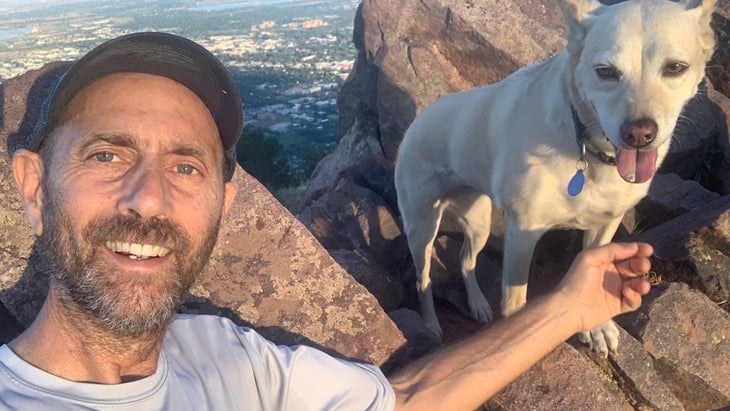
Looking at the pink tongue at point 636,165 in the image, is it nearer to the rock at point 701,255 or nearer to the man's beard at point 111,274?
the rock at point 701,255

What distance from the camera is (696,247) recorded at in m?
3.50

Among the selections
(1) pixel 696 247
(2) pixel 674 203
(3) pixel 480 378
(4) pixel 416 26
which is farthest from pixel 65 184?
(4) pixel 416 26

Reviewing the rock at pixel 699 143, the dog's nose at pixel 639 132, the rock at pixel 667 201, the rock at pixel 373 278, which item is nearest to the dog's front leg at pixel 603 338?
the dog's nose at pixel 639 132

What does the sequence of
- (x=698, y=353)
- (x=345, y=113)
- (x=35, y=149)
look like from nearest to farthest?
(x=35, y=149)
(x=698, y=353)
(x=345, y=113)

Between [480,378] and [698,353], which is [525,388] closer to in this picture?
[480,378]

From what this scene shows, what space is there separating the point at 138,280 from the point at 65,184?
1.08ft

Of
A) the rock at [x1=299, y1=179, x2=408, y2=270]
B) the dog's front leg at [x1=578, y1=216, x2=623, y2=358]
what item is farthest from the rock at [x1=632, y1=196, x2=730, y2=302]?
the rock at [x1=299, y1=179, x2=408, y2=270]

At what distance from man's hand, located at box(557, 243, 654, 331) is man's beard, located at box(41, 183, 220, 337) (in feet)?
5.00

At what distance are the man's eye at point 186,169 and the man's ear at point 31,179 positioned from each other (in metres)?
0.39

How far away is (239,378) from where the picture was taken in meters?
1.88

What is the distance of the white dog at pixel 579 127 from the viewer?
2639 mm

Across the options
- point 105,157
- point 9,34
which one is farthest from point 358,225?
point 9,34

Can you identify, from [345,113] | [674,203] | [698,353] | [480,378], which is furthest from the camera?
[345,113]

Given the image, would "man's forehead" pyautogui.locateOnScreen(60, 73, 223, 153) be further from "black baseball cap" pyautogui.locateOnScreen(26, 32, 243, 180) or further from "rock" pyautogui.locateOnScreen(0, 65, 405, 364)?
"rock" pyautogui.locateOnScreen(0, 65, 405, 364)
